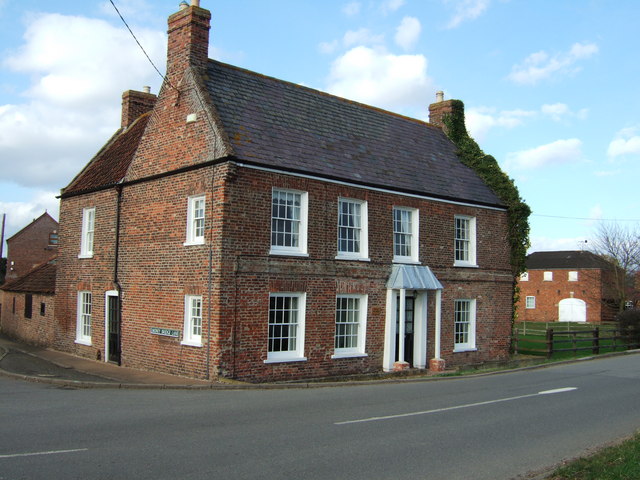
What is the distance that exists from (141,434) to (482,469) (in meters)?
4.70

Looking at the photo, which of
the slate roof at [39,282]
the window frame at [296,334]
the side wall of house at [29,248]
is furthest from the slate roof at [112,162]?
the side wall of house at [29,248]

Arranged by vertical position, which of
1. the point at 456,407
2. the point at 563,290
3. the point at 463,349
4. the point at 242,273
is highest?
the point at 242,273

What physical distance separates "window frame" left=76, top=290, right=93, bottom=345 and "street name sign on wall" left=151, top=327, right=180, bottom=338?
479cm

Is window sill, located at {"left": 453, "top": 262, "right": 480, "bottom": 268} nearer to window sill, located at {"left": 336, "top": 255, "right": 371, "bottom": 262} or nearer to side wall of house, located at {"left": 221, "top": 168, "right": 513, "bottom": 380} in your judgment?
side wall of house, located at {"left": 221, "top": 168, "right": 513, "bottom": 380}

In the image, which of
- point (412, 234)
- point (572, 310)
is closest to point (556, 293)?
point (572, 310)

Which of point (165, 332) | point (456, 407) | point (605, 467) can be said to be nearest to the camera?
point (605, 467)

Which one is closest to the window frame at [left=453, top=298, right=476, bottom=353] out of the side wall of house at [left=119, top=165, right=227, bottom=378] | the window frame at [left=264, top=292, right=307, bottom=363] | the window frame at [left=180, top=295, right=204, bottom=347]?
the window frame at [left=264, top=292, right=307, bottom=363]

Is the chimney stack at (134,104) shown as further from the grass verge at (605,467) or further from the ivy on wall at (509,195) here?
the grass verge at (605,467)

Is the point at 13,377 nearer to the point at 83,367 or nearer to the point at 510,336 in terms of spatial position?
the point at 83,367

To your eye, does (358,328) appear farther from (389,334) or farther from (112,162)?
(112,162)

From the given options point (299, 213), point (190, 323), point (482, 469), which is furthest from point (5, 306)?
point (482, 469)

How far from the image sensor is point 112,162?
22469mm

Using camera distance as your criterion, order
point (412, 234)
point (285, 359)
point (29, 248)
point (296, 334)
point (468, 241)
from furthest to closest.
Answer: point (29, 248) → point (468, 241) → point (412, 234) → point (296, 334) → point (285, 359)

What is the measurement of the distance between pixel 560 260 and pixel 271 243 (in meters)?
59.4
